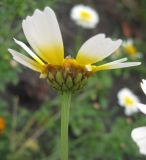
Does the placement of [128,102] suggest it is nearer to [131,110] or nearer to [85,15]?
[131,110]

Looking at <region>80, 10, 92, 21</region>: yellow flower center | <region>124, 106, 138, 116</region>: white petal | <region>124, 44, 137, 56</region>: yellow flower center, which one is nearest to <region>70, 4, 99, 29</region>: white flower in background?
<region>80, 10, 92, 21</region>: yellow flower center

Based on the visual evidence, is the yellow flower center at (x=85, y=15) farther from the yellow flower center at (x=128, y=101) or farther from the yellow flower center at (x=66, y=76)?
the yellow flower center at (x=66, y=76)

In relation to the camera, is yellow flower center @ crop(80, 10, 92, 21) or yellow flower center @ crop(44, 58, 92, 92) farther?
yellow flower center @ crop(80, 10, 92, 21)

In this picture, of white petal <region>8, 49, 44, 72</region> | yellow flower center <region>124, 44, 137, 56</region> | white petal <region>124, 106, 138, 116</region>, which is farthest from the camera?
yellow flower center <region>124, 44, 137, 56</region>

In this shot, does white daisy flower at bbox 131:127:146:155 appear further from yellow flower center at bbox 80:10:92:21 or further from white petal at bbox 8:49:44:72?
yellow flower center at bbox 80:10:92:21

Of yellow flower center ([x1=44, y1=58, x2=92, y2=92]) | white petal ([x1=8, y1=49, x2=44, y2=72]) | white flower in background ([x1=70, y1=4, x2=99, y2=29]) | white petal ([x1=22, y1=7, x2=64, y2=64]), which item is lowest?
yellow flower center ([x1=44, y1=58, x2=92, y2=92])
